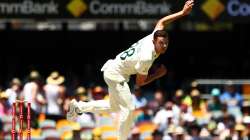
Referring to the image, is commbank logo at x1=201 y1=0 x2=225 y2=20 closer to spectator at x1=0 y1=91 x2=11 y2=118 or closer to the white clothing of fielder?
spectator at x1=0 y1=91 x2=11 y2=118

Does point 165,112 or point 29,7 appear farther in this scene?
point 29,7

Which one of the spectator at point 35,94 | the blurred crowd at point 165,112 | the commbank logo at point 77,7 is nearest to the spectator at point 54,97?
the blurred crowd at point 165,112

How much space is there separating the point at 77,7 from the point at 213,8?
3.24 metres

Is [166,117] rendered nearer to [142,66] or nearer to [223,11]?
[223,11]

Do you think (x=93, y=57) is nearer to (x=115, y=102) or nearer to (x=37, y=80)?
(x=37, y=80)

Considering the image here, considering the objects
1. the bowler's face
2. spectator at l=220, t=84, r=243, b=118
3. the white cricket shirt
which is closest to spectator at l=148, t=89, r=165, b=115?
spectator at l=220, t=84, r=243, b=118

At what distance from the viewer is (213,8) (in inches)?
787

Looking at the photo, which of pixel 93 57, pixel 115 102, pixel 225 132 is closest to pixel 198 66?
pixel 93 57

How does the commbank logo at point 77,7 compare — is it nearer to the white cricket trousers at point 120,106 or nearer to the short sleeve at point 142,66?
the white cricket trousers at point 120,106

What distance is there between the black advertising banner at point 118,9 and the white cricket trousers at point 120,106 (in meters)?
7.91

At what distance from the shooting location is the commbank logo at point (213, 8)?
19.9m

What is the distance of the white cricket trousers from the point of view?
11.6 meters

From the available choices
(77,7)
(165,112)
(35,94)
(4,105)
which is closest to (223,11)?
(77,7)

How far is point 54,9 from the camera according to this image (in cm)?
1978
